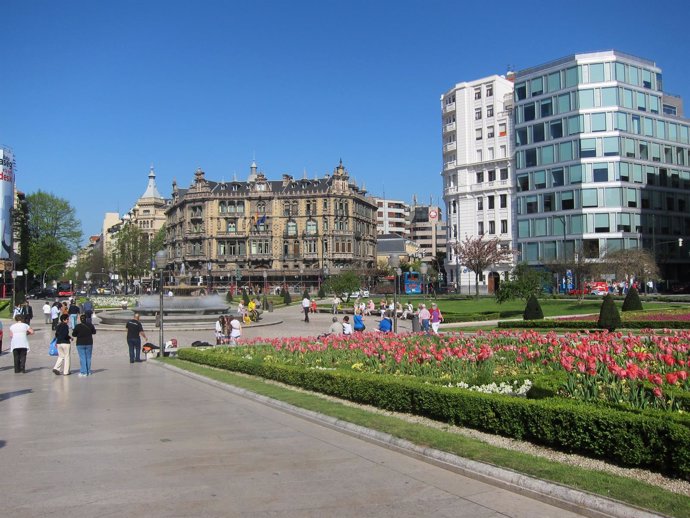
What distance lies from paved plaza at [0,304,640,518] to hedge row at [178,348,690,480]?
1358 millimetres

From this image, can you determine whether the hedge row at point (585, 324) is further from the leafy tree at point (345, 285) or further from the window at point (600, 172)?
the window at point (600, 172)

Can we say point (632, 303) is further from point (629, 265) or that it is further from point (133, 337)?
point (133, 337)

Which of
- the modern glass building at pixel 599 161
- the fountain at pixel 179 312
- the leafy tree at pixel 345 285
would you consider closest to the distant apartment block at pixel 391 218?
the modern glass building at pixel 599 161

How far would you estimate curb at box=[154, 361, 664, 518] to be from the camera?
6.31m

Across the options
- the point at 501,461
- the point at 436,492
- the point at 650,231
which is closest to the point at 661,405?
the point at 501,461

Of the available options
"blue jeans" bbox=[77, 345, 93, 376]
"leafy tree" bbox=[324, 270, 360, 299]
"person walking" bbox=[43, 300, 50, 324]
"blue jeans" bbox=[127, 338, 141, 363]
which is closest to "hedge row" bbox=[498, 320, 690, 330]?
"blue jeans" bbox=[127, 338, 141, 363]

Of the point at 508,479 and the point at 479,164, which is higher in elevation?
the point at 479,164

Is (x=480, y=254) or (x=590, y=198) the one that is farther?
(x=590, y=198)

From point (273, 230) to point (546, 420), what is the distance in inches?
3877

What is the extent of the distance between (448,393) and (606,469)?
311 cm

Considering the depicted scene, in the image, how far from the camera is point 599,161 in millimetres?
66750

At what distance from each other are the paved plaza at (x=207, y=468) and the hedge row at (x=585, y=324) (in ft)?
63.7

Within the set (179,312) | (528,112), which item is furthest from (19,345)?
(528,112)

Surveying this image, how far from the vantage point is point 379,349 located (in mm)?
16516
